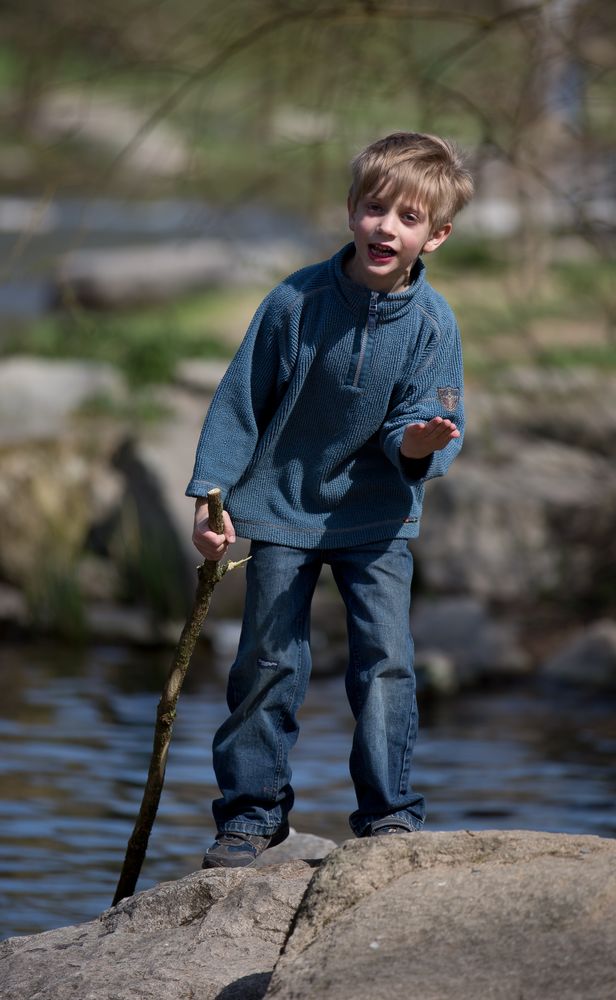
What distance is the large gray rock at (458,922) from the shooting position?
101 inches

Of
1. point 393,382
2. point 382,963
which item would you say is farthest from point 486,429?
point 382,963

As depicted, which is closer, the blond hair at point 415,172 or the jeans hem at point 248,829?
the blond hair at point 415,172

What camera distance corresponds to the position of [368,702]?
11.0ft

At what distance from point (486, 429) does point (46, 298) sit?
697 cm

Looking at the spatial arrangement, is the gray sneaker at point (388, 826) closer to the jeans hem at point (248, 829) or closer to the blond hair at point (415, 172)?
the jeans hem at point (248, 829)

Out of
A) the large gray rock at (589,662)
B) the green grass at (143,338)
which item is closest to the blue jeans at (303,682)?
the large gray rock at (589,662)

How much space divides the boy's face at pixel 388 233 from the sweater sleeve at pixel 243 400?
23 cm

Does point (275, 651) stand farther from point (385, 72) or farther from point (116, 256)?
point (116, 256)

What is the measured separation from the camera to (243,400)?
131 inches

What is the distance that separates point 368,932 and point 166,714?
0.80m

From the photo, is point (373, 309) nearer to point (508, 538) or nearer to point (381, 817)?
point (381, 817)

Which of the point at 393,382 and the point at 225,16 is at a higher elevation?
the point at 225,16

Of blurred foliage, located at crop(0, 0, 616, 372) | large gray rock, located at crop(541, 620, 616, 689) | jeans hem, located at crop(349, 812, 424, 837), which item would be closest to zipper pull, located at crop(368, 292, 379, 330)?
jeans hem, located at crop(349, 812, 424, 837)

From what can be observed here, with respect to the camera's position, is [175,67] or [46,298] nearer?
[175,67]
